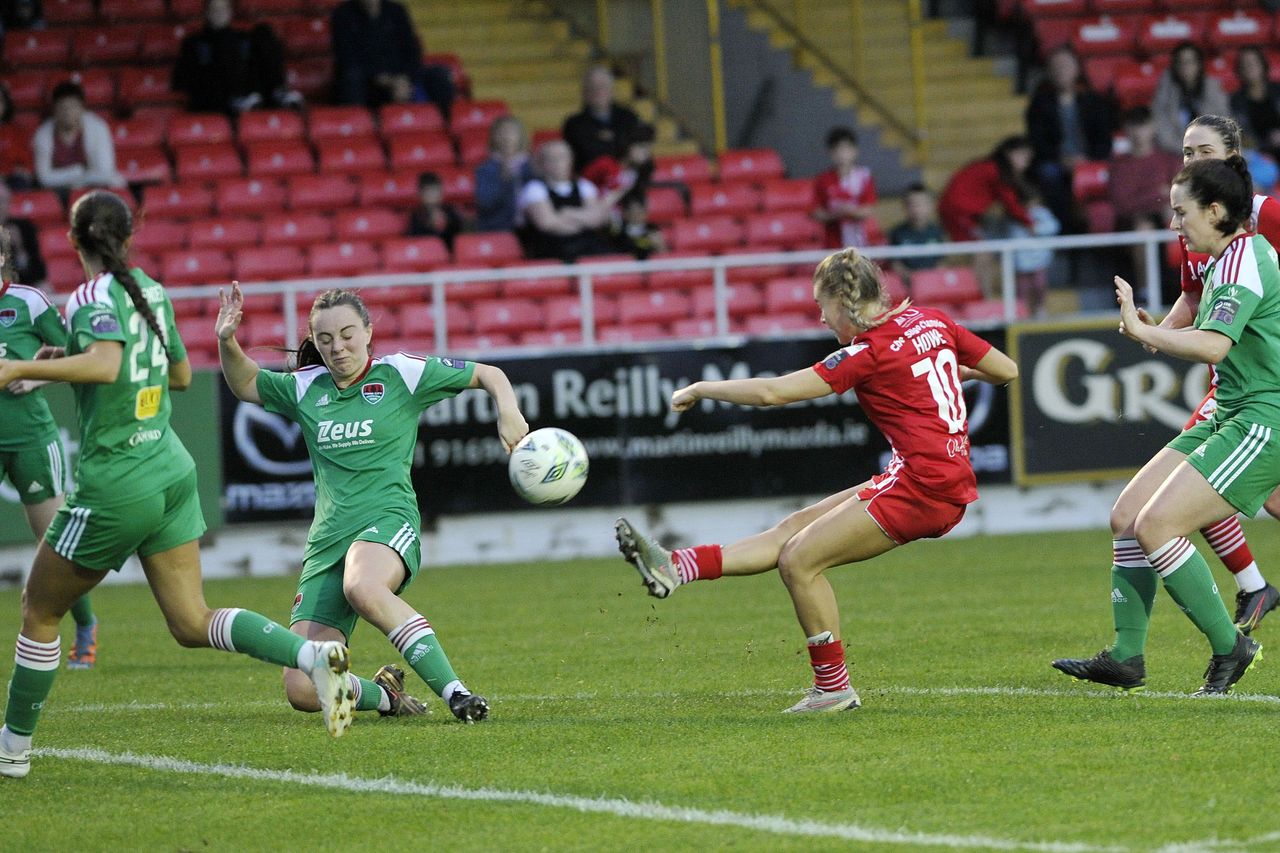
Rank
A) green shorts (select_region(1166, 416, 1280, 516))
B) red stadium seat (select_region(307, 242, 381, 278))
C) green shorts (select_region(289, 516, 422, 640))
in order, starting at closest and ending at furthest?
green shorts (select_region(1166, 416, 1280, 516)) → green shorts (select_region(289, 516, 422, 640)) → red stadium seat (select_region(307, 242, 381, 278))

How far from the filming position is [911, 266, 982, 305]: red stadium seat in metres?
14.3

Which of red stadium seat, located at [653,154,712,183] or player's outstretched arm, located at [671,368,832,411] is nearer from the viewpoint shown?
player's outstretched arm, located at [671,368,832,411]

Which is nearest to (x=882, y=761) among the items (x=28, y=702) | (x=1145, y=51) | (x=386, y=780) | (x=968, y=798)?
(x=968, y=798)

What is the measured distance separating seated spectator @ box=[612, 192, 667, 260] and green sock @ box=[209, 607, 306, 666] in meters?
9.38

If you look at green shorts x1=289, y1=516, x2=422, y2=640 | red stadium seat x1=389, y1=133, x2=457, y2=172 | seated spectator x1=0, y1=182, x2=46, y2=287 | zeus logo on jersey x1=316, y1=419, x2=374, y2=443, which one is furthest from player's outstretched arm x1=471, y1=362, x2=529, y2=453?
red stadium seat x1=389, y1=133, x2=457, y2=172

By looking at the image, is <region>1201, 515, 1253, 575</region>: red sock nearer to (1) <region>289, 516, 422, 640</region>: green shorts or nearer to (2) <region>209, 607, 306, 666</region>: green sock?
(1) <region>289, 516, 422, 640</region>: green shorts

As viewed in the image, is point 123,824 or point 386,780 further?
point 386,780

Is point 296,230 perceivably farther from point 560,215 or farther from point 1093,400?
point 1093,400

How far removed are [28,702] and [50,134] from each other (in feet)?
35.8

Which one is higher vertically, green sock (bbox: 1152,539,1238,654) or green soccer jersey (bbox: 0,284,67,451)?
green soccer jersey (bbox: 0,284,67,451)

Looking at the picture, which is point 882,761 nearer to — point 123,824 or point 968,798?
point 968,798

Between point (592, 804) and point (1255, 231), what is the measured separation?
3718mm

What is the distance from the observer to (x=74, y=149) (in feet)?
52.2

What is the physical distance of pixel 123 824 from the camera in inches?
212
